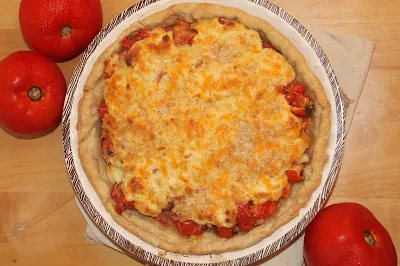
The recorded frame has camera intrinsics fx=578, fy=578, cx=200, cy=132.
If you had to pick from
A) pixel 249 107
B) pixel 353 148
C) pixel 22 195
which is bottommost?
pixel 22 195

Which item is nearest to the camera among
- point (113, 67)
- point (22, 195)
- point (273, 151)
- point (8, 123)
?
point (273, 151)

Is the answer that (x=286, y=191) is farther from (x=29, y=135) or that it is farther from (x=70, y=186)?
(x=29, y=135)

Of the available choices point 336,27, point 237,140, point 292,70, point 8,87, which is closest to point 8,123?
point 8,87

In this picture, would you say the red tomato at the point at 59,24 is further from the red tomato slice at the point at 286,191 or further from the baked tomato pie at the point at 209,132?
the red tomato slice at the point at 286,191

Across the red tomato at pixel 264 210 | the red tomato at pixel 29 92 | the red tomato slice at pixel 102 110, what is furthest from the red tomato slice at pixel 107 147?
the red tomato at pixel 264 210

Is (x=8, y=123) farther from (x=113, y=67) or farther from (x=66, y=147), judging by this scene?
(x=113, y=67)

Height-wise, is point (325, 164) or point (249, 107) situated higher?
point (249, 107)
